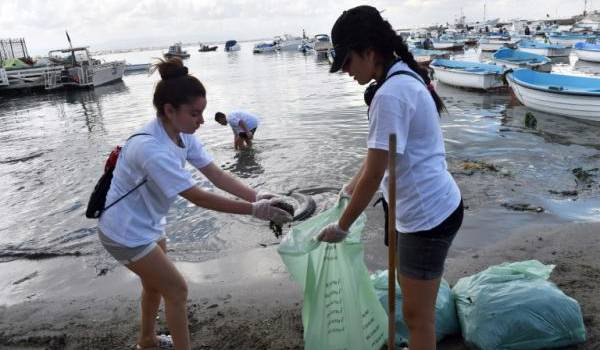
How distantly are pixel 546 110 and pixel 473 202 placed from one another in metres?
8.23

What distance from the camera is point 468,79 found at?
17.7 m

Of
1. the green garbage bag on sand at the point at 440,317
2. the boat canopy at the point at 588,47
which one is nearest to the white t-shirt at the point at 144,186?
the green garbage bag on sand at the point at 440,317

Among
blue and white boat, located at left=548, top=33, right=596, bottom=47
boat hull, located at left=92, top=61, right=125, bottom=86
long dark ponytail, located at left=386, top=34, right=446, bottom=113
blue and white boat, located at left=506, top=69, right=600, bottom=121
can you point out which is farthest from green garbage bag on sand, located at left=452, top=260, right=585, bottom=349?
blue and white boat, located at left=548, top=33, right=596, bottom=47

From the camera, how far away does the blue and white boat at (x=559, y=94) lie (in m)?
11.3

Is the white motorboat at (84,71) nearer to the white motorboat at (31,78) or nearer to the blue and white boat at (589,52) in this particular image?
the white motorboat at (31,78)

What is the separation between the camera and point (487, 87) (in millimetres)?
17062

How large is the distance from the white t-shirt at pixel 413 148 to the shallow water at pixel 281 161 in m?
1.51

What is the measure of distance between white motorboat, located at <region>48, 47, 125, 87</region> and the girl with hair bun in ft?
109

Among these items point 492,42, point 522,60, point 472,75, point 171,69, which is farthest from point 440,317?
point 492,42

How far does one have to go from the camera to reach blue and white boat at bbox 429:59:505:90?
1677cm

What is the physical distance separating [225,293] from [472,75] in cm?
1583

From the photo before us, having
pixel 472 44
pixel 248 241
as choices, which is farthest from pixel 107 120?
pixel 472 44

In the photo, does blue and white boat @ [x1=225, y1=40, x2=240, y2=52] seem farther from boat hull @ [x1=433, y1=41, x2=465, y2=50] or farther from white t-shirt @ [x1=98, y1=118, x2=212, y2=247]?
white t-shirt @ [x1=98, y1=118, x2=212, y2=247]

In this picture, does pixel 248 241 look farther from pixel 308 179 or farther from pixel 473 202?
pixel 473 202
